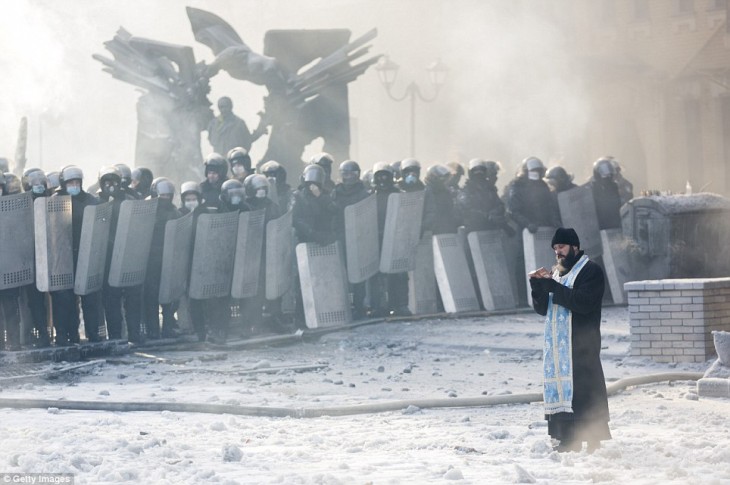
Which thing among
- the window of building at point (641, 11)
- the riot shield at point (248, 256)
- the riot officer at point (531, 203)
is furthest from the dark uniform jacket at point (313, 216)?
the window of building at point (641, 11)

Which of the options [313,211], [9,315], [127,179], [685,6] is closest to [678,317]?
[313,211]

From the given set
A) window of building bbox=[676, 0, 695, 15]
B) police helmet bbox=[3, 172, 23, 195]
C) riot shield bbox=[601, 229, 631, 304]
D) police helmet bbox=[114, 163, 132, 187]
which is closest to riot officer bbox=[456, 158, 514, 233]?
riot shield bbox=[601, 229, 631, 304]

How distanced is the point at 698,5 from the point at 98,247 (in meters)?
31.6

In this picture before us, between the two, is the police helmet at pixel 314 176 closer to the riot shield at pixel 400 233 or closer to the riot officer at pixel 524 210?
the riot shield at pixel 400 233

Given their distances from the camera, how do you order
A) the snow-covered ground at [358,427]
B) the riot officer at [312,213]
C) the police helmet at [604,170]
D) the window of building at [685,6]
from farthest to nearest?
1. the window of building at [685,6]
2. the police helmet at [604,170]
3. the riot officer at [312,213]
4. the snow-covered ground at [358,427]

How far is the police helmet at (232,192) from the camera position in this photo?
16.9 meters

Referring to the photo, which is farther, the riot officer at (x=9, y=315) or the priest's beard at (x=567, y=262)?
the riot officer at (x=9, y=315)

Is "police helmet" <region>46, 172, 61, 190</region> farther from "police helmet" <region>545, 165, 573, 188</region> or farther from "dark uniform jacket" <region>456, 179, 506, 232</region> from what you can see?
"police helmet" <region>545, 165, 573, 188</region>

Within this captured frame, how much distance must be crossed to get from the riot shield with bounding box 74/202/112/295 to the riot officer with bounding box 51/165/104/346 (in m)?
0.10

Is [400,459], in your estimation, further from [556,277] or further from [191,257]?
[191,257]

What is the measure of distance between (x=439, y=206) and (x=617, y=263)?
2.59 metres

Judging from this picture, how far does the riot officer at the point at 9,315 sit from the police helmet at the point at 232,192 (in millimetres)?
2762

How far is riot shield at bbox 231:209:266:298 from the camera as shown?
16.7m

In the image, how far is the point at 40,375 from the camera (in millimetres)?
13328
